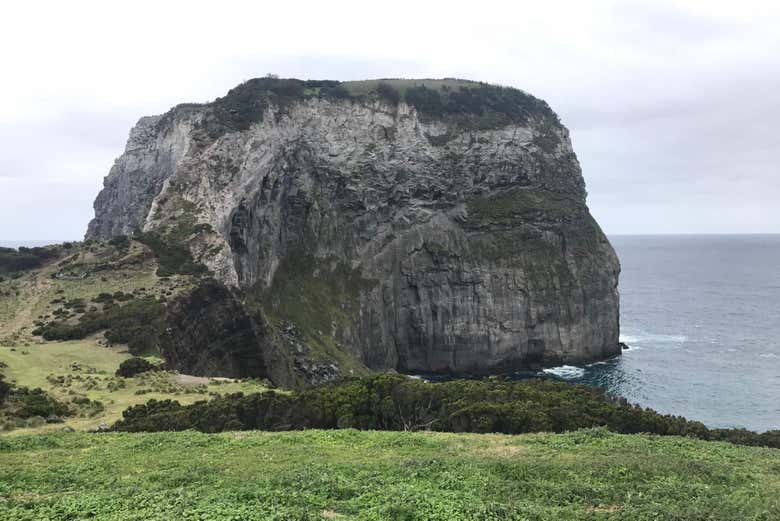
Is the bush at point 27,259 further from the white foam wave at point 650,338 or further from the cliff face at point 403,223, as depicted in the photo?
the white foam wave at point 650,338

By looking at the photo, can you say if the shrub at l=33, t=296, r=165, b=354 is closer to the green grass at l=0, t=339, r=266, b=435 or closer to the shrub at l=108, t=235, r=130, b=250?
the green grass at l=0, t=339, r=266, b=435

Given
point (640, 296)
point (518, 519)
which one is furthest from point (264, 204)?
point (640, 296)

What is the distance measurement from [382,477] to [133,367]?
26.2m

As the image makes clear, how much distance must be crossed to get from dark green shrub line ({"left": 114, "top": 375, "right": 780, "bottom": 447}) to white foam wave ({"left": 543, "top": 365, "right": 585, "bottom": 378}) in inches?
2300

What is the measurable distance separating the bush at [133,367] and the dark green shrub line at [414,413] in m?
7.99

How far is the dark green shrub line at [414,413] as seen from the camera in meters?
27.4

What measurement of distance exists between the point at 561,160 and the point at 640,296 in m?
71.8

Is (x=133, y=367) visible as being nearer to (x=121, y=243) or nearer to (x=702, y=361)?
(x=121, y=243)

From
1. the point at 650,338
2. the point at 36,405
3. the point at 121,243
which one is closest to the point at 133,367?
the point at 36,405

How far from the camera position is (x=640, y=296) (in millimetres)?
166375

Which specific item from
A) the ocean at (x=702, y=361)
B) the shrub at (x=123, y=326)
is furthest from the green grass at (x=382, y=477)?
the ocean at (x=702, y=361)

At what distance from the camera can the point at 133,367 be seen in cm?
3753

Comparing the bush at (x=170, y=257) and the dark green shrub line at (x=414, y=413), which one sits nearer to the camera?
the dark green shrub line at (x=414, y=413)

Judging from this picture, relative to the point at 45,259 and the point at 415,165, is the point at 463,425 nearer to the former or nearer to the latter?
the point at 45,259
